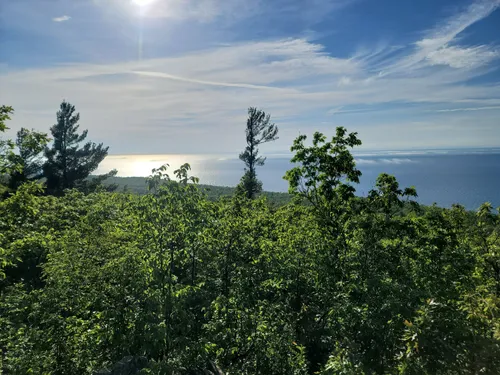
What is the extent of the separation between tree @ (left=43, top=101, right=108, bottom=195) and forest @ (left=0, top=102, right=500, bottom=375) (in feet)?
110

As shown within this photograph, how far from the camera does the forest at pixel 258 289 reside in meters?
8.27

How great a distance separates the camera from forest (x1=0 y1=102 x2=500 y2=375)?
827 centimetres

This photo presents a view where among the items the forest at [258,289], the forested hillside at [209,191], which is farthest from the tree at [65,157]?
the forest at [258,289]

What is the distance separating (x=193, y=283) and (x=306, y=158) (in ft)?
26.5

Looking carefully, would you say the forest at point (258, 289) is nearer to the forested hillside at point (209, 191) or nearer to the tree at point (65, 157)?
the forested hillside at point (209, 191)

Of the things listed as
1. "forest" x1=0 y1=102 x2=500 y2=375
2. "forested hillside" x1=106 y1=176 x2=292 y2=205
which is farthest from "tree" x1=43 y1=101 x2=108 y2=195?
"forest" x1=0 y1=102 x2=500 y2=375

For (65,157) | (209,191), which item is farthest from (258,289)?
(65,157)

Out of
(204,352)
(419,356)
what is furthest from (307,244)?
(419,356)

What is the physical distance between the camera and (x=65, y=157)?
155 ft

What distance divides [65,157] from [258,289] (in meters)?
45.3

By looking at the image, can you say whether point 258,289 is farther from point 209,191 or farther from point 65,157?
point 65,157

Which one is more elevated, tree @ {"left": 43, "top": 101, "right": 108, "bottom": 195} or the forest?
tree @ {"left": 43, "top": 101, "right": 108, "bottom": 195}

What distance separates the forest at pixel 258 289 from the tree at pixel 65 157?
1314 inches

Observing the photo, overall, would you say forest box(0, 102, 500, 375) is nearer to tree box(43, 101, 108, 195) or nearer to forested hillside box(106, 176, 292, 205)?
forested hillside box(106, 176, 292, 205)
